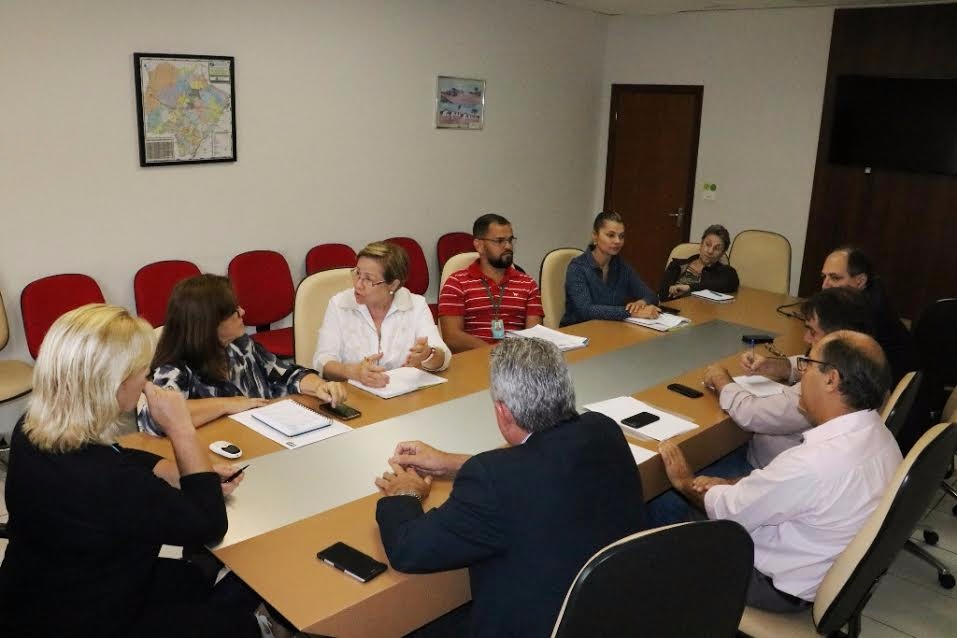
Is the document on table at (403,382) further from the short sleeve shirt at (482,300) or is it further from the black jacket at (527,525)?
the black jacket at (527,525)

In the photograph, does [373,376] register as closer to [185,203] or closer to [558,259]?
[558,259]

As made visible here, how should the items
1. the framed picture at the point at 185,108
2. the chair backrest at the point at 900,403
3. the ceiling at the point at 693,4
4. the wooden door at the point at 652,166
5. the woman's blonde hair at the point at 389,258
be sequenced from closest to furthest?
the chair backrest at the point at 900,403, the woman's blonde hair at the point at 389,258, the framed picture at the point at 185,108, the ceiling at the point at 693,4, the wooden door at the point at 652,166


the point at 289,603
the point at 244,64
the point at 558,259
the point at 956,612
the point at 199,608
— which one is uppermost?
the point at 244,64

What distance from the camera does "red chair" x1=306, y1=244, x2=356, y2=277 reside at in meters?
5.80

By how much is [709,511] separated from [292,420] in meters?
1.34

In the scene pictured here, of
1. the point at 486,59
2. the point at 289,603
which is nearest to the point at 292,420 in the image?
the point at 289,603

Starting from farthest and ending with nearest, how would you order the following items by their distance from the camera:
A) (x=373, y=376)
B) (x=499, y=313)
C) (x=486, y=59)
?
(x=486, y=59) → (x=499, y=313) → (x=373, y=376)

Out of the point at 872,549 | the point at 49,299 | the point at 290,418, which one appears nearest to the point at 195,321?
the point at 290,418

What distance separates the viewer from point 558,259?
4973 mm

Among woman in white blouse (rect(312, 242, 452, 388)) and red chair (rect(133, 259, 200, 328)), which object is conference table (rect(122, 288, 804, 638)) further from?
red chair (rect(133, 259, 200, 328))

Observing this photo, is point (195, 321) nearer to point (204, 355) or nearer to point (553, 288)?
point (204, 355)

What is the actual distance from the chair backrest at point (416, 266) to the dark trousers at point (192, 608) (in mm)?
4194

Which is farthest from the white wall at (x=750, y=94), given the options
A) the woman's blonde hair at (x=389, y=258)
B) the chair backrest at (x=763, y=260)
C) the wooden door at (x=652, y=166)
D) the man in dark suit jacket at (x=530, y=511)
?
the man in dark suit jacket at (x=530, y=511)

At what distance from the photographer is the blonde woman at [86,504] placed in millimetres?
1837
